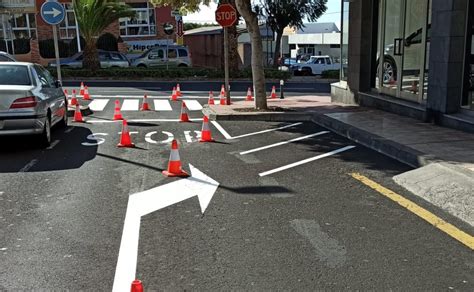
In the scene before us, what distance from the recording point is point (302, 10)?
3884cm

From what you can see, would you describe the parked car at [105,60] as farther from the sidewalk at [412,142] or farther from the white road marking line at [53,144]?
the white road marking line at [53,144]

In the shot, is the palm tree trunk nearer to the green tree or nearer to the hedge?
the hedge

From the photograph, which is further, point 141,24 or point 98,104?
point 141,24

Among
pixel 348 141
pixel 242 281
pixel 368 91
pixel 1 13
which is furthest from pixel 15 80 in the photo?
pixel 1 13

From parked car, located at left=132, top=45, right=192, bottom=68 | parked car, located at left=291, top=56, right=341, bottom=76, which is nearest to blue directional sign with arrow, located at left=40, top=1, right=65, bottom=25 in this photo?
parked car, located at left=132, top=45, right=192, bottom=68

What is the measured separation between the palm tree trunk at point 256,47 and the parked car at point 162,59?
723 inches

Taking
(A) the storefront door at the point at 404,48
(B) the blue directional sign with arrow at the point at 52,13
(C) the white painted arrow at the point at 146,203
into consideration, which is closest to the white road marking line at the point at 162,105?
(B) the blue directional sign with arrow at the point at 52,13

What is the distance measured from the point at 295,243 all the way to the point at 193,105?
1223cm

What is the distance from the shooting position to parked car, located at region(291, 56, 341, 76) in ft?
122

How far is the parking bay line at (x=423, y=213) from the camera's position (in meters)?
4.89

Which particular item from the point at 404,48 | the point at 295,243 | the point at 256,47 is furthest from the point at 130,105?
the point at 295,243

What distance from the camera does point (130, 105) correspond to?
16.6m

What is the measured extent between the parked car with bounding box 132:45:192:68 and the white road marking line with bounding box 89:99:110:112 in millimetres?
14015

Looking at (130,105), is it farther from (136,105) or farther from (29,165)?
(29,165)
